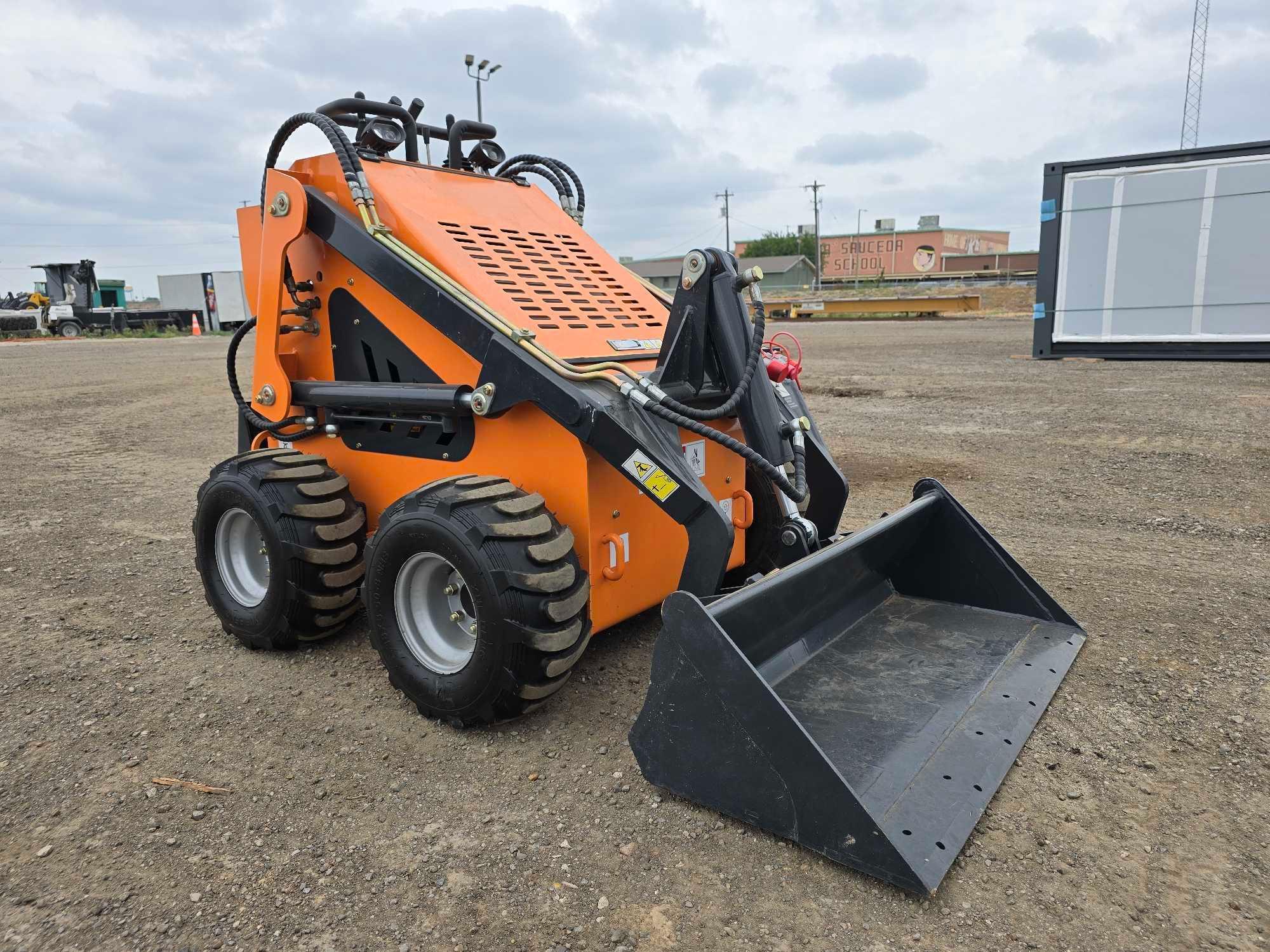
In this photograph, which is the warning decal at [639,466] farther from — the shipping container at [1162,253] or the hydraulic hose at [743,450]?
the shipping container at [1162,253]

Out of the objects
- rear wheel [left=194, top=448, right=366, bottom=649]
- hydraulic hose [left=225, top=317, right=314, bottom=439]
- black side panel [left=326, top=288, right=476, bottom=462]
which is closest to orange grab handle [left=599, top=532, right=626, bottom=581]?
black side panel [left=326, top=288, right=476, bottom=462]

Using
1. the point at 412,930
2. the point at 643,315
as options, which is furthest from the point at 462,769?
the point at 643,315

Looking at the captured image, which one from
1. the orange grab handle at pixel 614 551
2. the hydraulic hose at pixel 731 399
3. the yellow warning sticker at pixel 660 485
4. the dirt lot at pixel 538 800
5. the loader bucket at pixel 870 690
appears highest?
the hydraulic hose at pixel 731 399

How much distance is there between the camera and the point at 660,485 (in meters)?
2.90

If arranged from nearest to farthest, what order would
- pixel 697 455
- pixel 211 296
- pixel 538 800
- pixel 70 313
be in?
1. pixel 538 800
2. pixel 697 455
3. pixel 70 313
4. pixel 211 296

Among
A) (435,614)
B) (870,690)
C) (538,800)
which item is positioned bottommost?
(538,800)

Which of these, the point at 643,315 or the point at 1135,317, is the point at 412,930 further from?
the point at 1135,317

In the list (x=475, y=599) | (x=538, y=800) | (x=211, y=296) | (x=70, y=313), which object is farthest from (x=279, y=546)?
(x=211, y=296)

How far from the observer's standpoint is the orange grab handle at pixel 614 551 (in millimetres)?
3236

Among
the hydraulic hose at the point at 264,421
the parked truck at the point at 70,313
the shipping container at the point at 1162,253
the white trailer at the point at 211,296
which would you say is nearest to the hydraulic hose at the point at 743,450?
the hydraulic hose at the point at 264,421

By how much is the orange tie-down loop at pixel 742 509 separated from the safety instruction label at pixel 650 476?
99cm

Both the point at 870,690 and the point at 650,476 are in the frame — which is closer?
the point at 650,476

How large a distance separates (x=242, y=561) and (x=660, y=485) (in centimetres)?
213

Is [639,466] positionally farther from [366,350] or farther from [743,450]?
[366,350]
